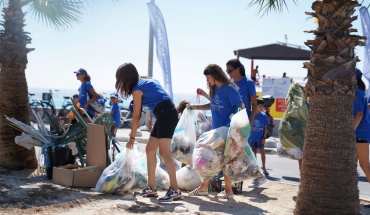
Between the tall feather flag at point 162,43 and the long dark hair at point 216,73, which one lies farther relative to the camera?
the tall feather flag at point 162,43

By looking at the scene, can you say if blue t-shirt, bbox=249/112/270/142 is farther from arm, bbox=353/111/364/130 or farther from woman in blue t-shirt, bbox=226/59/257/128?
arm, bbox=353/111/364/130

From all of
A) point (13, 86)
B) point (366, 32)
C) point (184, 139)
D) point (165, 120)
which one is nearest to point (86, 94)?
point (13, 86)

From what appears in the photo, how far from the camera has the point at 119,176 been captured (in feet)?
20.7

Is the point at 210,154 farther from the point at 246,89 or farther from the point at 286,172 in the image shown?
the point at 286,172

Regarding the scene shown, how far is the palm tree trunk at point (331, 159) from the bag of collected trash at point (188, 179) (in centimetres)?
270

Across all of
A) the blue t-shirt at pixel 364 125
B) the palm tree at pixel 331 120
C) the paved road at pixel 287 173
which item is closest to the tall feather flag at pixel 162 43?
the paved road at pixel 287 173

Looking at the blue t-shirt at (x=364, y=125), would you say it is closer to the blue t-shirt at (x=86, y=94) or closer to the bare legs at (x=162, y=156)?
the bare legs at (x=162, y=156)

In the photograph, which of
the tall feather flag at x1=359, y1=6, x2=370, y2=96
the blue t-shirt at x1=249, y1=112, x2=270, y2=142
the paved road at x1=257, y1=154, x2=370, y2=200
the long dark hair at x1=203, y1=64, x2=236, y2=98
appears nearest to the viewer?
the long dark hair at x1=203, y1=64, x2=236, y2=98

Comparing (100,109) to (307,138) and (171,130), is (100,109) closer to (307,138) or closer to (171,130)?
(171,130)

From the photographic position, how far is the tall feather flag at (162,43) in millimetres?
12492

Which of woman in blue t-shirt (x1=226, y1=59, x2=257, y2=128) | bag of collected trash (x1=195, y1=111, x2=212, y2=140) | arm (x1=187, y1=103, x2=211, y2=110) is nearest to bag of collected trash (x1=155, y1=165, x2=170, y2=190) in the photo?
bag of collected trash (x1=195, y1=111, x2=212, y2=140)

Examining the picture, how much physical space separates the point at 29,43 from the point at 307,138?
5475mm

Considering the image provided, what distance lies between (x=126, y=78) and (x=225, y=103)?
1323 millimetres

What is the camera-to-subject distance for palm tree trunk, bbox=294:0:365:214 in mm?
4340
